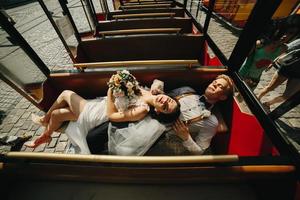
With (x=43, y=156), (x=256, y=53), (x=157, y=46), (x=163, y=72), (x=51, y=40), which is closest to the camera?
(x=43, y=156)

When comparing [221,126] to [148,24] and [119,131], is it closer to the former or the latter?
[119,131]

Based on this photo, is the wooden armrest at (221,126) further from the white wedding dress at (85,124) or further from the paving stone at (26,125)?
the paving stone at (26,125)

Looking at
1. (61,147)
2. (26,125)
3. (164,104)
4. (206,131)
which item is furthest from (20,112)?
(206,131)

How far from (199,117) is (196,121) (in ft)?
0.18

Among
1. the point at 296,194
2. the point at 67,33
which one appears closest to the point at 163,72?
the point at 296,194

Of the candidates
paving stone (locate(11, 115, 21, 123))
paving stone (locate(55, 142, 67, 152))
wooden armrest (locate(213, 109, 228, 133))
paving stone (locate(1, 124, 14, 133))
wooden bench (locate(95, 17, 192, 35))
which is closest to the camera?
wooden armrest (locate(213, 109, 228, 133))

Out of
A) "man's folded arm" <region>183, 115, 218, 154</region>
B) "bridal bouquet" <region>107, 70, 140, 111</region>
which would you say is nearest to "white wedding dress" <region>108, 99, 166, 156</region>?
"bridal bouquet" <region>107, 70, 140, 111</region>

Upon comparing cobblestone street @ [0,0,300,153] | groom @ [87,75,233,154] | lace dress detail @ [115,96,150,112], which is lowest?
cobblestone street @ [0,0,300,153]

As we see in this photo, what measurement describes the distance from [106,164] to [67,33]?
7.09 ft

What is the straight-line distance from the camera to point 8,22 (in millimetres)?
1546

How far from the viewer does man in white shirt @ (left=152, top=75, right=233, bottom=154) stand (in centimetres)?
162

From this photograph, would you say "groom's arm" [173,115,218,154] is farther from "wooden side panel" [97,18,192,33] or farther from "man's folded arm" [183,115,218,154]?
"wooden side panel" [97,18,192,33]

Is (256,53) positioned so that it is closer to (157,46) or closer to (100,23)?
(157,46)

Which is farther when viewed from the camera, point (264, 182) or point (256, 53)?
point (256, 53)
